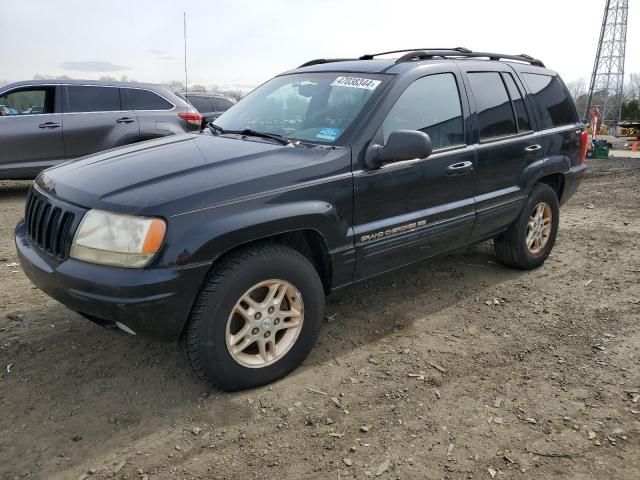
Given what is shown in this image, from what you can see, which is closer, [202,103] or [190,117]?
[190,117]

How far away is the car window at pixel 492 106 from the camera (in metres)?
4.14

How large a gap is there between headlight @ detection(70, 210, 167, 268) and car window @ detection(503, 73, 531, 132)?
3189mm

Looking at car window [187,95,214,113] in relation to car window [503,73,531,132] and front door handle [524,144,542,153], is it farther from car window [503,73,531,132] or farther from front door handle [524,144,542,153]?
front door handle [524,144,542,153]

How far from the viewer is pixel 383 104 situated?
344cm

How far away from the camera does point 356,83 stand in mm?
3668

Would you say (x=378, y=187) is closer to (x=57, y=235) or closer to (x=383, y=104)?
(x=383, y=104)

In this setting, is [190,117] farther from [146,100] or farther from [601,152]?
[601,152]

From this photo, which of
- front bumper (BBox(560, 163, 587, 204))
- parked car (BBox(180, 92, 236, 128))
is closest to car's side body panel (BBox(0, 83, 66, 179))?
parked car (BBox(180, 92, 236, 128))

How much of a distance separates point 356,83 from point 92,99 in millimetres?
5977

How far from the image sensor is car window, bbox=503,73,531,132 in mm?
4506

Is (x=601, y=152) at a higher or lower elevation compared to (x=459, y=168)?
lower

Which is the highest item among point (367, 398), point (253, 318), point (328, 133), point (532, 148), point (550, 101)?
point (550, 101)

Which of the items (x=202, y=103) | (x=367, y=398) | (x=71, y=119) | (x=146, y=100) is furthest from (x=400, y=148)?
(x=202, y=103)

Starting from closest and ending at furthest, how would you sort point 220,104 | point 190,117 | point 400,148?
point 400,148 < point 190,117 < point 220,104
